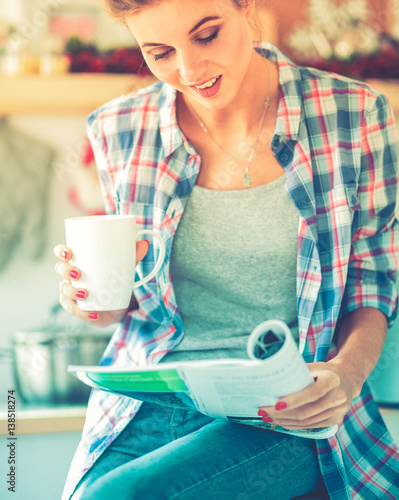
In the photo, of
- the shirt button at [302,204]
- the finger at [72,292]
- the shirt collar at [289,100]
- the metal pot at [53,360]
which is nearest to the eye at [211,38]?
the shirt collar at [289,100]

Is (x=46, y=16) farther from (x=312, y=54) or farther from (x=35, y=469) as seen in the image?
(x=35, y=469)

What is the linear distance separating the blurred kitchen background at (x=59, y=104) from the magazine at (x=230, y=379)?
2.20 ft

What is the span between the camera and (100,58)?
1.45 metres

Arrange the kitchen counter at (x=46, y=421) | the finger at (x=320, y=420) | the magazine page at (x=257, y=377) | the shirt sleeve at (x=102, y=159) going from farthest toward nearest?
the kitchen counter at (x=46, y=421) → the shirt sleeve at (x=102, y=159) → the finger at (x=320, y=420) → the magazine page at (x=257, y=377)

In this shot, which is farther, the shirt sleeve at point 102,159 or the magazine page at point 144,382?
the shirt sleeve at point 102,159

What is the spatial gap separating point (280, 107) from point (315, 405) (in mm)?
515

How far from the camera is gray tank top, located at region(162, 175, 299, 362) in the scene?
0.93 meters

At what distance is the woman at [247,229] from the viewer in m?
0.83

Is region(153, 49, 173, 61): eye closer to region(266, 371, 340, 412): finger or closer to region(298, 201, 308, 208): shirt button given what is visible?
region(298, 201, 308, 208): shirt button

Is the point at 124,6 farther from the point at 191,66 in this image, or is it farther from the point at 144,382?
the point at 144,382

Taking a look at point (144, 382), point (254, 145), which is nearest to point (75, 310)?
point (144, 382)

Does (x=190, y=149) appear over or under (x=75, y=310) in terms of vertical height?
over

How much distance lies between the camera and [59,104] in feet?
4.70

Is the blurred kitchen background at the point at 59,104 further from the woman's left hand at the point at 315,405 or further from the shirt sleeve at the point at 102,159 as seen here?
the woman's left hand at the point at 315,405
